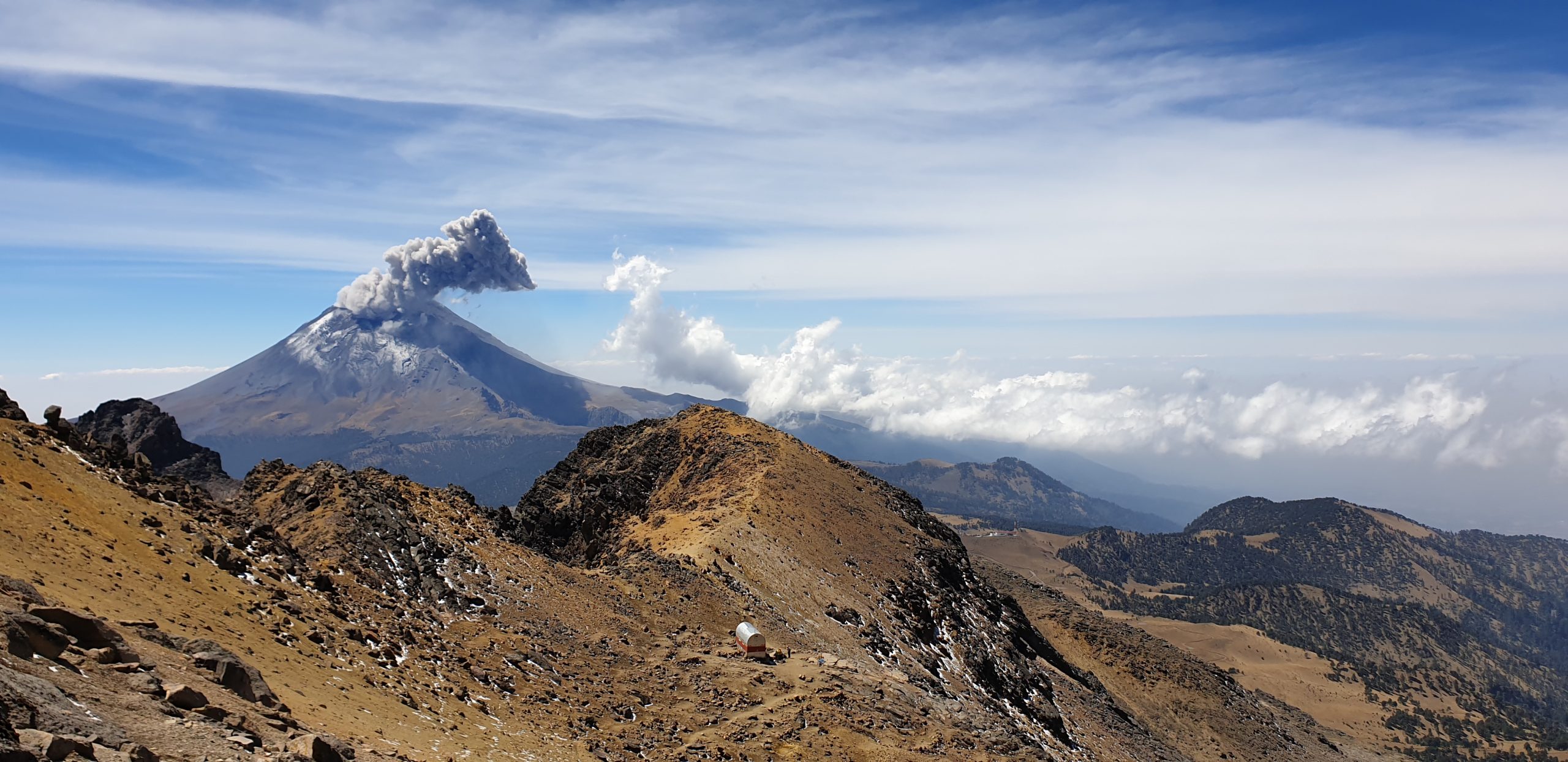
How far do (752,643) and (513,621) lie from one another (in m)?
10.5

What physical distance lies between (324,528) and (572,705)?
14.2 metres

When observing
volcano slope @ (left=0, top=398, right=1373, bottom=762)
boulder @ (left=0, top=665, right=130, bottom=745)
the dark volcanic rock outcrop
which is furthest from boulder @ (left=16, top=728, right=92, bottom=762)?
the dark volcanic rock outcrop

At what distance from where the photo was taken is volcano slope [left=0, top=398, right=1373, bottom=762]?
15547mm

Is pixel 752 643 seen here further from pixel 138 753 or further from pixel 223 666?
pixel 138 753

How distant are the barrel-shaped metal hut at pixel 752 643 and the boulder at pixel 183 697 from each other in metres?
24.9

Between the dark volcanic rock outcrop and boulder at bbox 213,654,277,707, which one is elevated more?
the dark volcanic rock outcrop

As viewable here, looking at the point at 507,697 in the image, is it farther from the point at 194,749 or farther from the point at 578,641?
the point at 194,749

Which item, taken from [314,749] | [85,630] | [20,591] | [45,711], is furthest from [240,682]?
[45,711]

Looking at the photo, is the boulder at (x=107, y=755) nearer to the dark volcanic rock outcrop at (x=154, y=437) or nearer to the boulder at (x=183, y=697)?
the boulder at (x=183, y=697)

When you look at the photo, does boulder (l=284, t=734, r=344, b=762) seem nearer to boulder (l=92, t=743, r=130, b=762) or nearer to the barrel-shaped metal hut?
boulder (l=92, t=743, r=130, b=762)

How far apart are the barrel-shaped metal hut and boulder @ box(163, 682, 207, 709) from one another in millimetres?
24944

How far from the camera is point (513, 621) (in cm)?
3394

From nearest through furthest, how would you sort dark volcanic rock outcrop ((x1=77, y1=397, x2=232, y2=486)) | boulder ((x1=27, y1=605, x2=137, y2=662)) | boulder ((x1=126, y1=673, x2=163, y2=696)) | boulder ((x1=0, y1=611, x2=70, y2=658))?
boulder ((x1=0, y1=611, x2=70, y2=658)), boulder ((x1=126, y1=673, x2=163, y2=696)), boulder ((x1=27, y1=605, x2=137, y2=662)), dark volcanic rock outcrop ((x1=77, y1=397, x2=232, y2=486))

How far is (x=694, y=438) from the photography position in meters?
66.3
